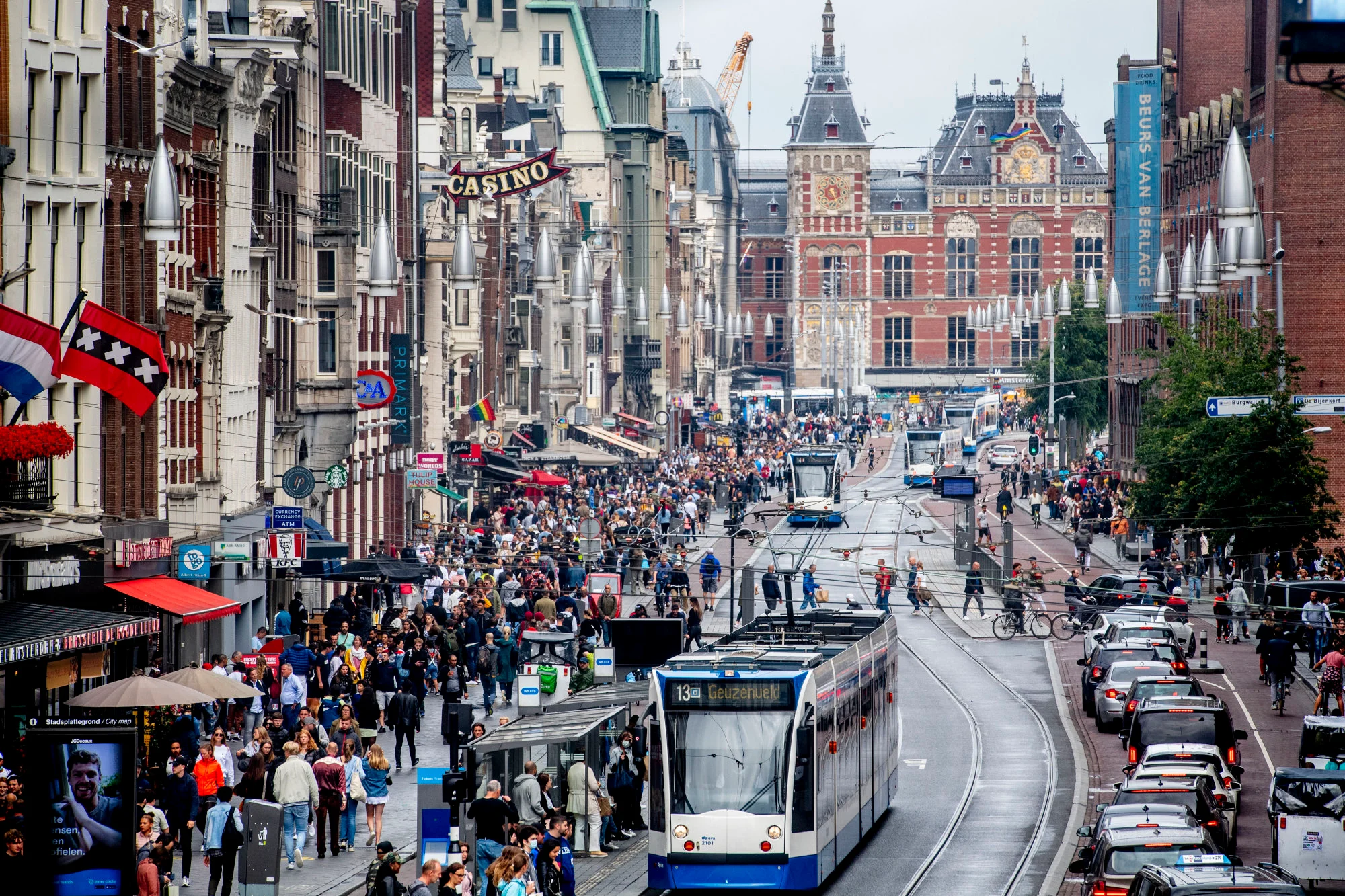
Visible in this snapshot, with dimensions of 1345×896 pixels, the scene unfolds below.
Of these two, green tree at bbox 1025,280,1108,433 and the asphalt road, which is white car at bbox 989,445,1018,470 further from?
the asphalt road

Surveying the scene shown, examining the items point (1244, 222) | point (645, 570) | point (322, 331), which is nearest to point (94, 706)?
point (1244, 222)

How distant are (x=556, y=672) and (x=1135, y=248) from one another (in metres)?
56.6

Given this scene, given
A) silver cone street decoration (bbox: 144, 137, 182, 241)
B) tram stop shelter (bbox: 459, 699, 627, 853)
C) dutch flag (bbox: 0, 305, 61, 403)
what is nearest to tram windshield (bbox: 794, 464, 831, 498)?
tram stop shelter (bbox: 459, 699, 627, 853)

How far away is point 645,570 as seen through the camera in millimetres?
51812

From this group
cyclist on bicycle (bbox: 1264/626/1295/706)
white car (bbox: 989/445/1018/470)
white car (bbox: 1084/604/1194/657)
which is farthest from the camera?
white car (bbox: 989/445/1018/470)

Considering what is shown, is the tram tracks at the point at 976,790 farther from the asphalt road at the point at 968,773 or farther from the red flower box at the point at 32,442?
the red flower box at the point at 32,442

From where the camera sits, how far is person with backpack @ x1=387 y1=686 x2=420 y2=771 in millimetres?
29922

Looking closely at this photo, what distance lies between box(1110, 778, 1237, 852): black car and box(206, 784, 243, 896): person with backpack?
886 centimetres

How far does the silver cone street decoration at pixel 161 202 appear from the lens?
82.3 feet

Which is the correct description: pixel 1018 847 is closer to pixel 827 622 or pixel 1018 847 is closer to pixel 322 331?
pixel 827 622

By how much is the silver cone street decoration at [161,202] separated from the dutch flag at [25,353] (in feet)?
5.58

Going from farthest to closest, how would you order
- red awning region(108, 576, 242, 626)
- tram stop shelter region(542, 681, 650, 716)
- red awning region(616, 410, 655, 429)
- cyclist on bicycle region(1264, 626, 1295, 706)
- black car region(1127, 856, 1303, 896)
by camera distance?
red awning region(616, 410, 655, 429), cyclist on bicycle region(1264, 626, 1295, 706), red awning region(108, 576, 242, 626), tram stop shelter region(542, 681, 650, 716), black car region(1127, 856, 1303, 896)

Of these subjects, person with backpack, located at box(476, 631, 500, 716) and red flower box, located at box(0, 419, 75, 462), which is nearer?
red flower box, located at box(0, 419, 75, 462)

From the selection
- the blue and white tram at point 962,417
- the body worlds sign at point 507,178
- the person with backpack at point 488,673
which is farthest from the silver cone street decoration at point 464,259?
the blue and white tram at point 962,417
